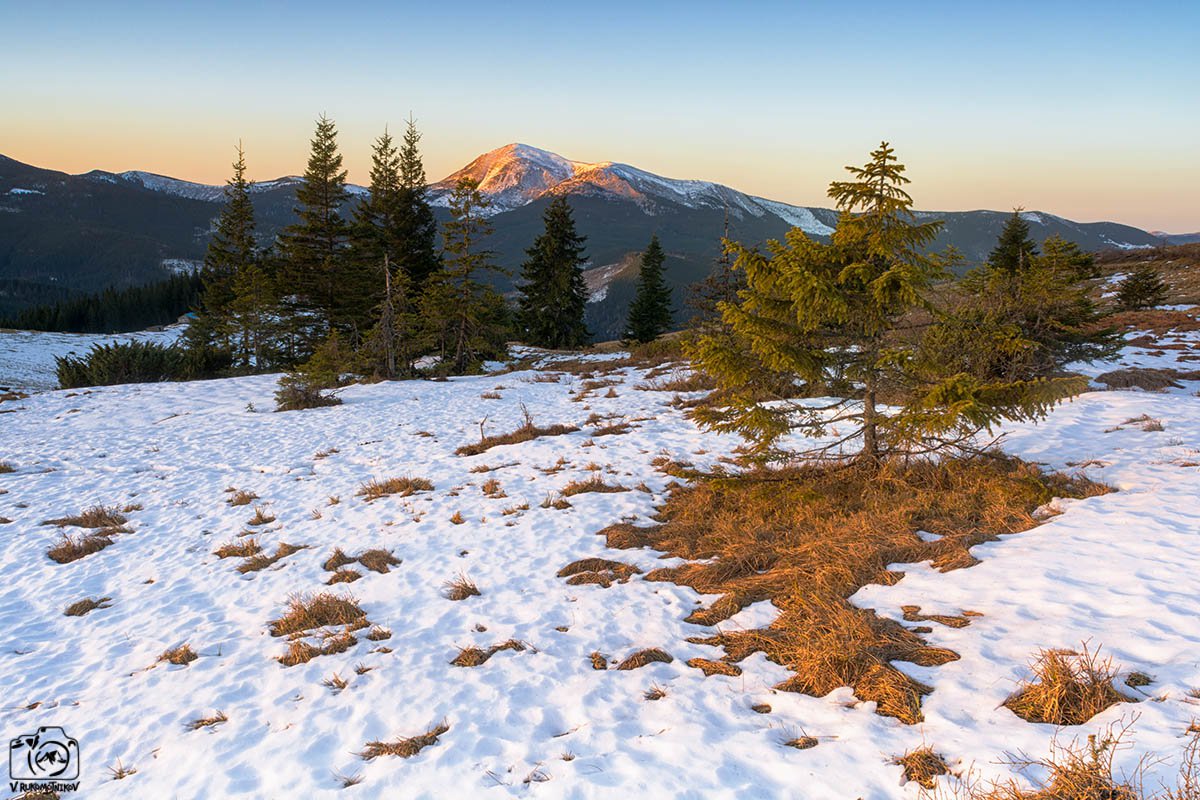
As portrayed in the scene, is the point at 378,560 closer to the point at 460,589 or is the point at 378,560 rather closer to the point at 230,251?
the point at 460,589

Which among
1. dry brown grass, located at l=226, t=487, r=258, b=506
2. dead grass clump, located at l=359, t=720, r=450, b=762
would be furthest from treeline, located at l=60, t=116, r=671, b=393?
dead grass clump, located at l=359, t=720, r=450, b=762

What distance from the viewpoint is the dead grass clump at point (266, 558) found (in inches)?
311

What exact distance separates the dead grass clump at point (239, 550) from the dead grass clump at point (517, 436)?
16.1 ft

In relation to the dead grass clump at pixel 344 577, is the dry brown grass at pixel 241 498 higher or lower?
lower

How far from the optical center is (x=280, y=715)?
186 inches

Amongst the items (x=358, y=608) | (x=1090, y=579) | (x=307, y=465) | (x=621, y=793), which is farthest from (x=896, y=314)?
(x=307, y=465)

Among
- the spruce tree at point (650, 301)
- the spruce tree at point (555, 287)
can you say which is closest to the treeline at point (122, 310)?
the spruce tree at point (555, 287)

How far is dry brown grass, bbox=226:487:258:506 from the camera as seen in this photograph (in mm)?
10586

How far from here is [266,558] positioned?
8148 millimetres

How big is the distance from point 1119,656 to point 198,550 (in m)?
11.0

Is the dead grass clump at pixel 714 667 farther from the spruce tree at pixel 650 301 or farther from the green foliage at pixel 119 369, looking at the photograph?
the spruce tree at pixel 650 301

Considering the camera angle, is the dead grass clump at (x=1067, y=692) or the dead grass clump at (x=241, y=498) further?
the dead grass clump at (x=241, y=498)

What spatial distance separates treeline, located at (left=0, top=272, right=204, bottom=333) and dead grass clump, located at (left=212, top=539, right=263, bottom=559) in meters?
97.7

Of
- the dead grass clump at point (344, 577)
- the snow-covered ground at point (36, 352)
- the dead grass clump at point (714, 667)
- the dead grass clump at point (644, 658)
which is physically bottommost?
the snow-covered ground at point (36, 352)
